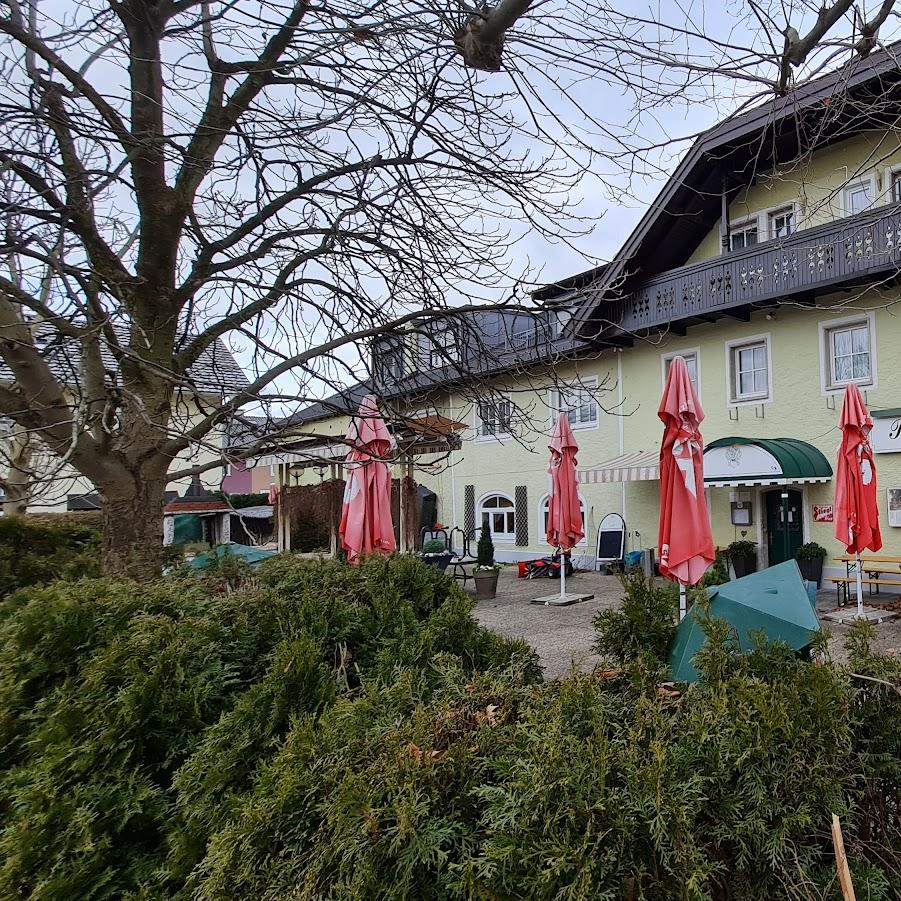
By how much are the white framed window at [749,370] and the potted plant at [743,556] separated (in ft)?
10.6

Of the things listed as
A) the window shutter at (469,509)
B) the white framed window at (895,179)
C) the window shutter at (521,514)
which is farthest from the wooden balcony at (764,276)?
the window shutter at (469,509)

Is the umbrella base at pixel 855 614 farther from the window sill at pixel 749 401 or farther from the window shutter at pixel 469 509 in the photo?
the window shutter at pixel 469 509

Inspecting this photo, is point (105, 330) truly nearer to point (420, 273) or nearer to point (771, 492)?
point (420, 273)

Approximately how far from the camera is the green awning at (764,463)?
12422 mm

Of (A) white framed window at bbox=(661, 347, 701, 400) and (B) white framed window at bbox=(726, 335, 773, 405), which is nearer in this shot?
(B) white framed window at bbox=(726, 335, 773, 405)

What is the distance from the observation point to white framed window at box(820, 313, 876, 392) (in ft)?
41.0

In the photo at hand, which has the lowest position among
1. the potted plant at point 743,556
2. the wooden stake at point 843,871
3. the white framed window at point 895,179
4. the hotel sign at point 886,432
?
the potted plant at point 743,556

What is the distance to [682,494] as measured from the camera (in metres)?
7.39

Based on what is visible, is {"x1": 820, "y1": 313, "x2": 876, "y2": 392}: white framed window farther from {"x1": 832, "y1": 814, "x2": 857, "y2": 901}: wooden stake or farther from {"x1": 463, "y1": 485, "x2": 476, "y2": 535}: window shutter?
{"x1": 832, "y1": 814, "x2": 857, "y2": 901}: wooden stake

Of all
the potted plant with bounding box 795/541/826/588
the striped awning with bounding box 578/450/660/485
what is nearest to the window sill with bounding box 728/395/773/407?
the striped awning with bounding box 578/450/660/485

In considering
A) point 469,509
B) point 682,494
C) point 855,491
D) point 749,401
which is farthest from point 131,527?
point 469,509

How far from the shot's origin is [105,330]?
516cm

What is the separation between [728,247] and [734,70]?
1220 cm

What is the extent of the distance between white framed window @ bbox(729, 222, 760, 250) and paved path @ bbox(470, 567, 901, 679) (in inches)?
A: 317
